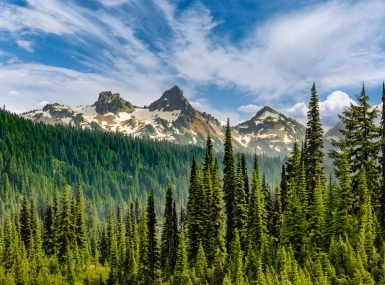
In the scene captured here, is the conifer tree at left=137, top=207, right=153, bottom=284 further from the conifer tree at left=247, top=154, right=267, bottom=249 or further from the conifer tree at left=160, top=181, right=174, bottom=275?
the conifer tree at left=247, top=154, right=267, bottom=249

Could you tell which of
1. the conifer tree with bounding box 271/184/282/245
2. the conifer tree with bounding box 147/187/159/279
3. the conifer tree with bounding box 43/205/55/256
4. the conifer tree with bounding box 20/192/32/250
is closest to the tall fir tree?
the conifer tree with bounding box 147/187/159/279

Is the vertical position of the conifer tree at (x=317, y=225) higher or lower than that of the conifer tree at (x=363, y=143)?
lower

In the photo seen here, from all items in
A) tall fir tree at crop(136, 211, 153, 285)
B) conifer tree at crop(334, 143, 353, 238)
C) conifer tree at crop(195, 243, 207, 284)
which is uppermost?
conifer tree at crop(334, 143, 353, 238)

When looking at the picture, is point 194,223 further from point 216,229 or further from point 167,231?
point 167,231

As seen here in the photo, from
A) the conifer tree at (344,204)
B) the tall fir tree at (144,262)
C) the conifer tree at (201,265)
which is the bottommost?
the tall fir tree at (144,262)

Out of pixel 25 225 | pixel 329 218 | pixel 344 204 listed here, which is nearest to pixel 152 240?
pixel 25 225

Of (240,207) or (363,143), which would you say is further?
(240,207)

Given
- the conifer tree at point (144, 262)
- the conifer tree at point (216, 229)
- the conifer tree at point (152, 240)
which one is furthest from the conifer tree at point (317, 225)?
the conifer tree at point (144, 262)

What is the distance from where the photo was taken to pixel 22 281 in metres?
67.0

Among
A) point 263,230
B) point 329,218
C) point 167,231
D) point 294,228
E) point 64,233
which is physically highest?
point 329,218

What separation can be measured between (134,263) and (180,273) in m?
25.6

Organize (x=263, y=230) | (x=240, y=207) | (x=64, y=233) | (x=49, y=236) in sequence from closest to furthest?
(x=263, y=230)
(x=240, y=207)
(x=64, y=233)
(x=49, y=236)

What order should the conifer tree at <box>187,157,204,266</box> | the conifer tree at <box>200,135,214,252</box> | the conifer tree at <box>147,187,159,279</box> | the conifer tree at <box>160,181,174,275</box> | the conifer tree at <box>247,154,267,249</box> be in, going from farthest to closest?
the conifer tree at <box>160,181,174,275</box>
the conifer tree at <box>147,187,159,279</box>
the conifer tree at <box>187,157,204,266</box>
the conifer tree at <box>200,135,214,252</box>
the conifer tree at <box>247,154,267,249</box>

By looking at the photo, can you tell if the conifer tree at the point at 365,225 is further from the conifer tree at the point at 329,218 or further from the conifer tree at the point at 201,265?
the conifer tree at the point at 201,265
